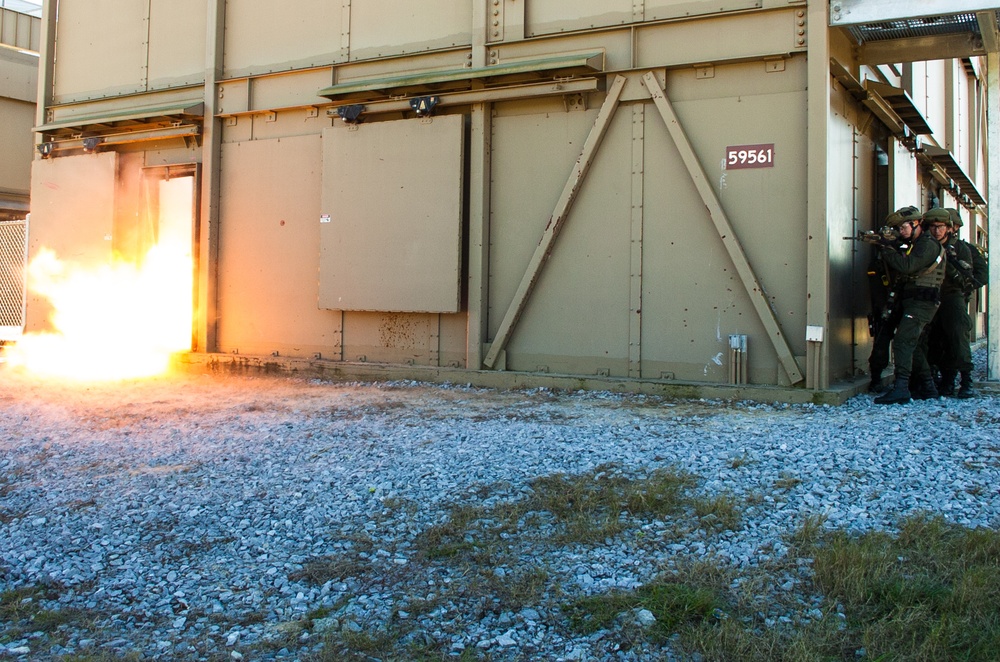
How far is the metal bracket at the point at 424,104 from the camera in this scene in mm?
8945

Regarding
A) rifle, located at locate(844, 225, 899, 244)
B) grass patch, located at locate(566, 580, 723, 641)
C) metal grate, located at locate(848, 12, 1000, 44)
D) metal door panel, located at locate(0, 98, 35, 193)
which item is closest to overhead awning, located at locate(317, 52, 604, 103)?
metal grate, located at locate(848, 12, 1000, 44)

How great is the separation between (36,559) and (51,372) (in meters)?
7.37

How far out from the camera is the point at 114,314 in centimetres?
1135

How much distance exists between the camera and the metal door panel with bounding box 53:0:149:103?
11219 millimetres

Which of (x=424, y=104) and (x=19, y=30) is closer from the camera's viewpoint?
(x=424, y=104)

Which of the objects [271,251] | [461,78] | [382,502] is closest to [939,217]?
[461,78]

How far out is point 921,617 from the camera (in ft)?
9.52

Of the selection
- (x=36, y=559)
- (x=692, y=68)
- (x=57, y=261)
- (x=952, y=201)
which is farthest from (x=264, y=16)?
(x=952, y=201)

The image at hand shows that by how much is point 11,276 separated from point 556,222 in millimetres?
10336

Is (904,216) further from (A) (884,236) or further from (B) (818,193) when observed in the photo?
(B) (818,193)

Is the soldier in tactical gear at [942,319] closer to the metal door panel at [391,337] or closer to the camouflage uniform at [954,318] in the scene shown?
the camouflage uniform at [954,318]

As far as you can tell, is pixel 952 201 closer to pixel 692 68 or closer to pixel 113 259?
pixel 692 68

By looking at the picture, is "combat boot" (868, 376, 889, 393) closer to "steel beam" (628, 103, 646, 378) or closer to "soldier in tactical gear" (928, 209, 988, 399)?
"soldier in tactical gear" (928, 209, 988, 399)

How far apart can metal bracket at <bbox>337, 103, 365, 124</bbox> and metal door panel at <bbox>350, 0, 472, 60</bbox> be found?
66cm
